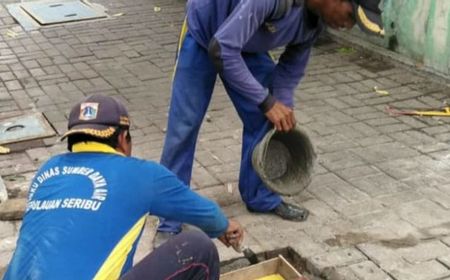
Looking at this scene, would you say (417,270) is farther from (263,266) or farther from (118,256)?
(118,256)

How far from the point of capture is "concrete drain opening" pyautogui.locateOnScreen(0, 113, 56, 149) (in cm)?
580

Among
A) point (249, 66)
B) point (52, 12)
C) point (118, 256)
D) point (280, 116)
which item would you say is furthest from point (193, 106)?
point (52, 12)

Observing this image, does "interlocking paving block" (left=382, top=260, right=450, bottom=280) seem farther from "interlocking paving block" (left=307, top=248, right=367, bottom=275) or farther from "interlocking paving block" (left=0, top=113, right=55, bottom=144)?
"interlocking paving block" (left=0, top=113, right=55, bottom=144)

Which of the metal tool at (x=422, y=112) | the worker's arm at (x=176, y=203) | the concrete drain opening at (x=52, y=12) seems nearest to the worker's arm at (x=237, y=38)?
the worker's arm at (x=176, y=203)

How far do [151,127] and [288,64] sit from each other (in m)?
1.99

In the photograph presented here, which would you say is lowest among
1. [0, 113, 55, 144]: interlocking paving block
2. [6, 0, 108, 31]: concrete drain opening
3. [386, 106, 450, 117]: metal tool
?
[6, 0, 108, 31]: concrete drain opening

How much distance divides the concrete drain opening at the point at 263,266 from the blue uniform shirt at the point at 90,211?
3.60ft

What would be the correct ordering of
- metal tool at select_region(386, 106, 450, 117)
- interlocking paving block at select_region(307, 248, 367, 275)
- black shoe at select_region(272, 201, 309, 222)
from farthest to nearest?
1. metal tool at select_region(386, 106, 450, 117)
2. black shoe at select_region(272, 201, 309, 222)
3. interlocking paving block at select_region(307, 248, 367, 275)

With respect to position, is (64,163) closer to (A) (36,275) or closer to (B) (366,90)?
(A) (36,275)

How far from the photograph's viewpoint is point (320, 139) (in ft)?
18.8

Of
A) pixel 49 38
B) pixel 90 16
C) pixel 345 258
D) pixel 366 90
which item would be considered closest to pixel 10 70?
pixel 49 38

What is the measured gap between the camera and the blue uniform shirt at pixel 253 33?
3.75 m

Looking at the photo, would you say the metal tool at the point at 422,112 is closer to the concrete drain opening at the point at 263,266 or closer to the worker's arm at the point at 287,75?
the worker's arm at the point at 287,75

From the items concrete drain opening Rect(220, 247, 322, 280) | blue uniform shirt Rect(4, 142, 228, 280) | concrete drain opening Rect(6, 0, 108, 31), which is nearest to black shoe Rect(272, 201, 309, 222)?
concrete drain opening Rect(220, 247, 322, 280)
